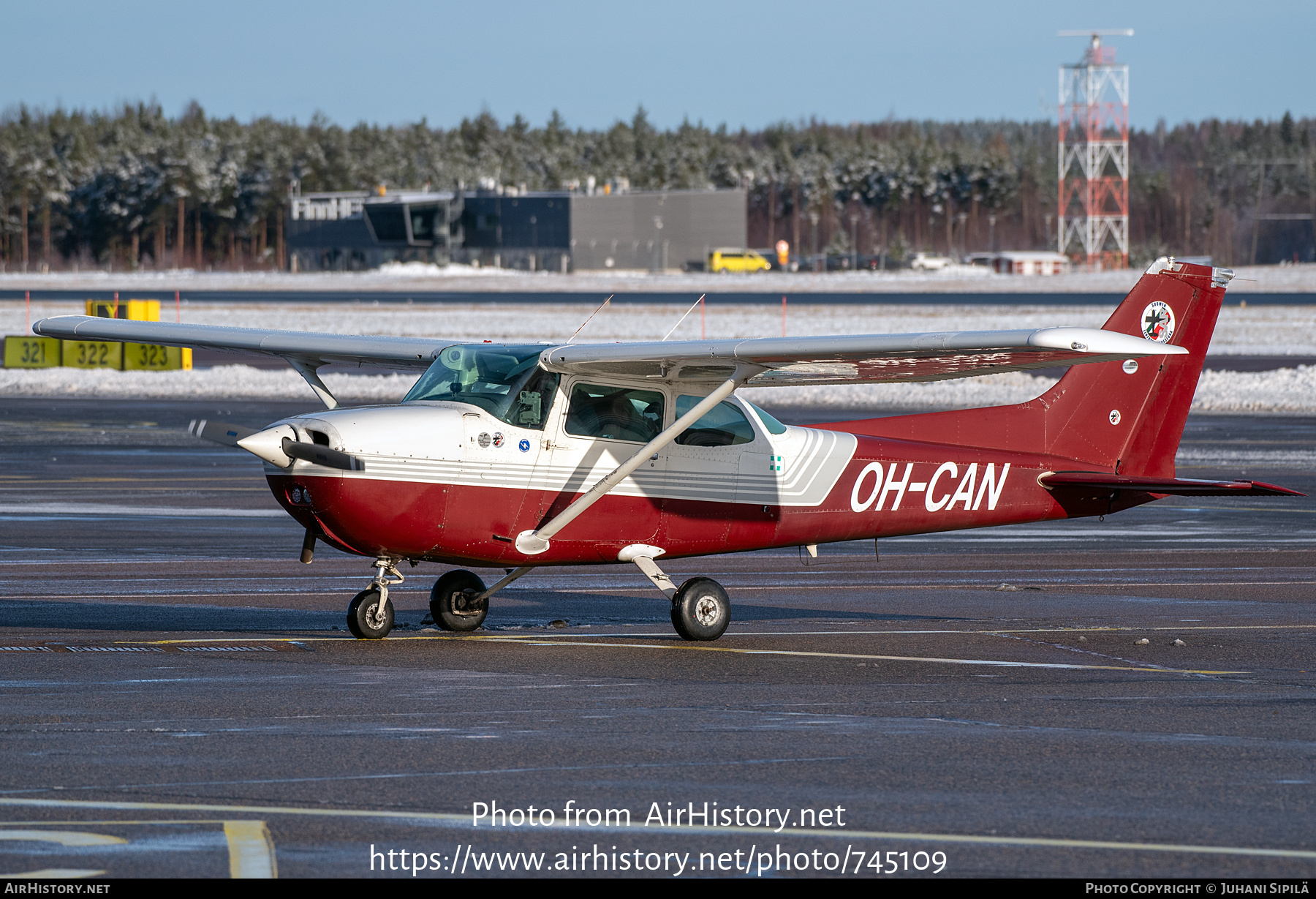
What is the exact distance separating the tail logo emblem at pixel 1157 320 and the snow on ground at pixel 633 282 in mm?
64651

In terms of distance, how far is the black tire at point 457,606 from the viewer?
11.2 m

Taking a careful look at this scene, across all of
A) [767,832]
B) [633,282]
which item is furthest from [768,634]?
[633,282]

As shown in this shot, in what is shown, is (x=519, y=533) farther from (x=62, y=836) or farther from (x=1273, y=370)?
(x=1273, y=370)

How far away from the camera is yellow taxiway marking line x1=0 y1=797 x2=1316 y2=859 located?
5.75m

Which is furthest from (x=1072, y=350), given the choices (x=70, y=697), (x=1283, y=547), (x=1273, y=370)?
(x=1273, y=370)

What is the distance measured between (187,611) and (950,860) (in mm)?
7635

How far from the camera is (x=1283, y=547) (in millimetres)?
15586

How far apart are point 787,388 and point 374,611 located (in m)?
24.7

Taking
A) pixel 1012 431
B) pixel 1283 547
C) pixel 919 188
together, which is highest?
pixel 919 188

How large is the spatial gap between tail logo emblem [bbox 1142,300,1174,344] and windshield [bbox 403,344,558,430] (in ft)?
15.4

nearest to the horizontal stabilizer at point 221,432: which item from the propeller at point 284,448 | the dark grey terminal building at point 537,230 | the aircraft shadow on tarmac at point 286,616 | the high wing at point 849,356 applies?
the propeller at point 284,448

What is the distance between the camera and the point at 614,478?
10.6 meters

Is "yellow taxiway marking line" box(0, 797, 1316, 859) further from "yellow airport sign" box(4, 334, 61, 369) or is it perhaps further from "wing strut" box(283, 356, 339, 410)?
"yellow airport sign" box(4, 334, 61, 369)

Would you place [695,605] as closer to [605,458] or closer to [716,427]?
Result: [605,458]
